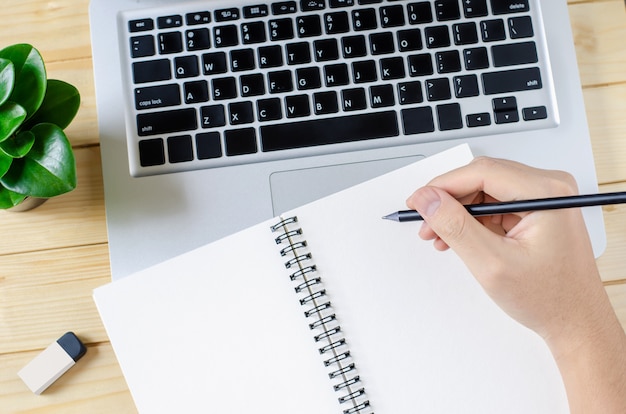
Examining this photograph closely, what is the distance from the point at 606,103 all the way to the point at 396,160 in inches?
9.9

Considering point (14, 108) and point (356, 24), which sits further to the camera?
point (356, 24)

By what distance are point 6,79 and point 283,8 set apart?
28cm

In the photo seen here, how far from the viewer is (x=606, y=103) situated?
26.7 inches

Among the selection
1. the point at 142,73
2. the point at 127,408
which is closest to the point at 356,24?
the point at 142,73

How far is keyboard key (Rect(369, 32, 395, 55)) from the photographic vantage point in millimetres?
639

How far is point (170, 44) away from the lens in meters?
0.63

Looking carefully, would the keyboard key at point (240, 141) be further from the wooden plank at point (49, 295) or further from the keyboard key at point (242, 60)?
the wooden plank at point (49, 295)

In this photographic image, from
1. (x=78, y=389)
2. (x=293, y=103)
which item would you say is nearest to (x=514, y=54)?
(x=293, y=103)

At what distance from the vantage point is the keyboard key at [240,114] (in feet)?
2.05

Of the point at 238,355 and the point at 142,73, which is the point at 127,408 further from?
the point at 142,73

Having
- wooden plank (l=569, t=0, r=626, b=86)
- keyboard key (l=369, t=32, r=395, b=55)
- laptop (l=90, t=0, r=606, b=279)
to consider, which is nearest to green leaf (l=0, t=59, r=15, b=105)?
laptop (l=90, t=0, r=606, b=279)

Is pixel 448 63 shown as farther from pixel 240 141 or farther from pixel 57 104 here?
pixel 57 104

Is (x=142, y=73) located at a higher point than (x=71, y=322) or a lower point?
higher

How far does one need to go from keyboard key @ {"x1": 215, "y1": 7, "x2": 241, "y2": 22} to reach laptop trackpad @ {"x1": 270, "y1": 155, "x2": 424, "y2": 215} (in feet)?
0.56
